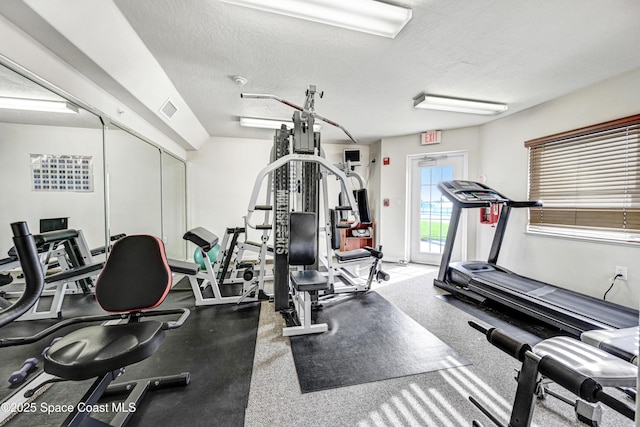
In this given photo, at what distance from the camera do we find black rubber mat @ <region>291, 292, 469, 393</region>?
1705 mm

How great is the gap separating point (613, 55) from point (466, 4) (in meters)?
1.66

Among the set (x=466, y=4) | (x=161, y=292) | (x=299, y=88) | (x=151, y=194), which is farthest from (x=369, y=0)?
(x=151, y=194)

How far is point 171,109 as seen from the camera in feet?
10.3

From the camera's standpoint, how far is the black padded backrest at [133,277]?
146 centimetres

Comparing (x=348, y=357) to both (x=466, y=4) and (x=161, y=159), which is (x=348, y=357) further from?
(x=161, y=159)

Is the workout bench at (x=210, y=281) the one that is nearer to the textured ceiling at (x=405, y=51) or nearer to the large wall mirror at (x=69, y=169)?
the large wall mirror at (x=69, y=169)

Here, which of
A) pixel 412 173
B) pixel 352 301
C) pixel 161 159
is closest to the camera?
pixel 352 301

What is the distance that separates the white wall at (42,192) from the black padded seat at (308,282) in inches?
82.8

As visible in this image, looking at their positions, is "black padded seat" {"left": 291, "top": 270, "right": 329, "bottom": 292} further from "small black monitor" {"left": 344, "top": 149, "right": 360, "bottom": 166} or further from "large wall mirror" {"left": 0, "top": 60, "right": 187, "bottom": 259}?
"small black monitor" {"left": 344, "top": 149, "right": 360, "bottom": 166}

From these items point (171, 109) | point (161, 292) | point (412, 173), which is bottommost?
point (161, 292)

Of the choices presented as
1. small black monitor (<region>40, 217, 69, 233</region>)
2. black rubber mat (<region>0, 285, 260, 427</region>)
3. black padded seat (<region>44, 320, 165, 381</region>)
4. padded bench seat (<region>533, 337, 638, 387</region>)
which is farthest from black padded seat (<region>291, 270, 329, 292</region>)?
small black monitor (<region>40, 217, 69, 233</region>)

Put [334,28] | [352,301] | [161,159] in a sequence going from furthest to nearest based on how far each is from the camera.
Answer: [161,159] → [352,301] → [334,28]

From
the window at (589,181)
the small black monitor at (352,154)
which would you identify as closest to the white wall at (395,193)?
the small black monitor at (352,154)

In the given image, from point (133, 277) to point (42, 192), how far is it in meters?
1.33
